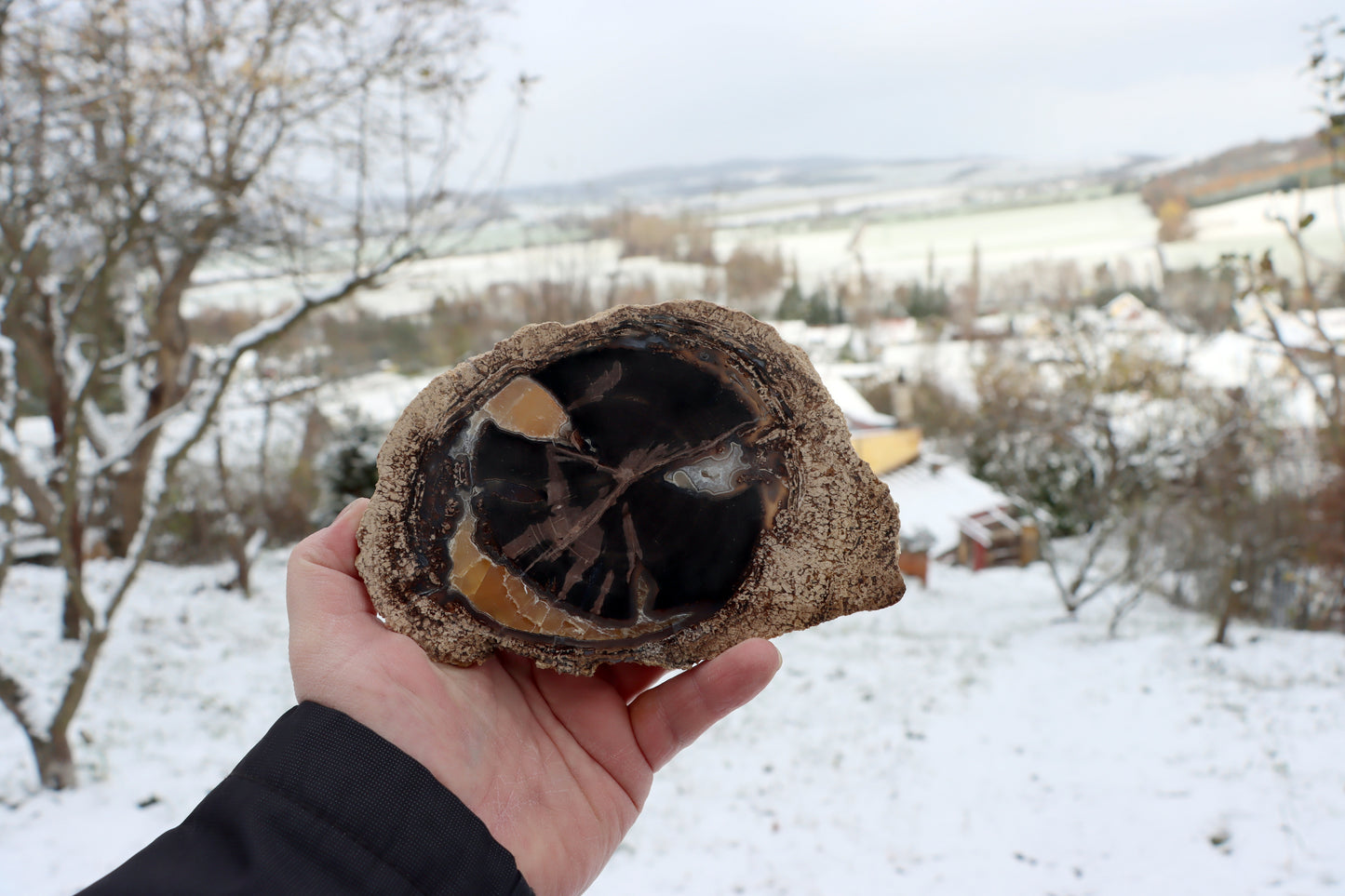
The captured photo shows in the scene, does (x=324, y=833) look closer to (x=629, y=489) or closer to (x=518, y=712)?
(x=518, y=712)

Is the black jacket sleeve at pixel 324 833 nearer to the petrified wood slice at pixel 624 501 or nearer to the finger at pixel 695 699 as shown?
the petrified wood slice at pixel 624 501

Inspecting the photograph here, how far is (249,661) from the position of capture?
19.4 feet

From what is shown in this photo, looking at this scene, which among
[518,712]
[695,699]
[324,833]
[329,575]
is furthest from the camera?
[695,699]

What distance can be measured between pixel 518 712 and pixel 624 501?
458 mm

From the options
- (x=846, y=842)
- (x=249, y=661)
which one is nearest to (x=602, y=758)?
(x=846, y=842)

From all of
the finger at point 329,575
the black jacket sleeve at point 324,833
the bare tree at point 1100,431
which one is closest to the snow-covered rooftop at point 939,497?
the bare tree at point 1100,431

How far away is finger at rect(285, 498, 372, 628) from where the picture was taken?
129 cm

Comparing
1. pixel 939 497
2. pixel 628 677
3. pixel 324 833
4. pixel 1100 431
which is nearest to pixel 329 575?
pixel 324 833

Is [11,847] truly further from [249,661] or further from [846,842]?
[846,842]

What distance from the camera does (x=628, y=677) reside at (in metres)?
1.67

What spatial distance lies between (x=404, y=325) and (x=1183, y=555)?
10033 millimetres

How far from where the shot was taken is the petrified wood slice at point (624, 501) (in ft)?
4.34

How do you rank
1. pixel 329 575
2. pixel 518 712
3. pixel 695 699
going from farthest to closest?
1. pixel 695 699
2. pixel 518 712
3. pixel 329 575

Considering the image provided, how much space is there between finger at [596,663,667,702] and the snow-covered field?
2.15 meters
